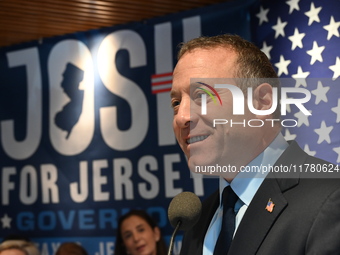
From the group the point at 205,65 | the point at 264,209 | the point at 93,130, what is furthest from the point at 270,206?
the point at 93,130

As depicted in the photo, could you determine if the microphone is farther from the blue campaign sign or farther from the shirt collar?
the blue campaign sign

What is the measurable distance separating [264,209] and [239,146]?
0.60 ft

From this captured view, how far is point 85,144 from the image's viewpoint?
17.9ft

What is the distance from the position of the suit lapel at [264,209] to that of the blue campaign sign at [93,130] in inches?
118

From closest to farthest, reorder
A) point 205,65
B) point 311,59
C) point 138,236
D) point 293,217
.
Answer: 1. point 293,217
2. point 205,65
3. point 311,59
4. point 138,236

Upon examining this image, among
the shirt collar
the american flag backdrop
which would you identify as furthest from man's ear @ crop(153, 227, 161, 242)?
the shirt collar

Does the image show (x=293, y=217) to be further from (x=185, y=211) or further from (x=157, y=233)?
(x=157, y=233)

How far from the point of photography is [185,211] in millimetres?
1621

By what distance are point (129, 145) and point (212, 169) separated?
3.63 meters

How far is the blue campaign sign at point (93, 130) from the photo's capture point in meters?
4.96

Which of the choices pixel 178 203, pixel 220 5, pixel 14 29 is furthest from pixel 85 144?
pixel 178 203

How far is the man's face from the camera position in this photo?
1.60 metres

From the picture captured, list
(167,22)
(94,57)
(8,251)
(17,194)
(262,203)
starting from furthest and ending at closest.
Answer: (17,194), (94,57), (167,22), (8,251), (262,203)

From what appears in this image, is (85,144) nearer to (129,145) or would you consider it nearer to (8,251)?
(129,145)
